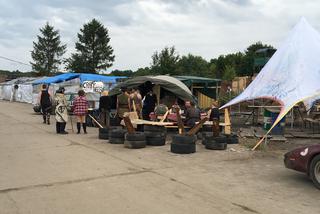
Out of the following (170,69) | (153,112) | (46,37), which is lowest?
(153,112)

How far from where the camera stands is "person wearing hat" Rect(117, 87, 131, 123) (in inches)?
634

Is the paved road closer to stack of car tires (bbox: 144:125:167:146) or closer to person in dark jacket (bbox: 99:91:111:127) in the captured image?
stack of car tires (bbox: 144:125:167:146)

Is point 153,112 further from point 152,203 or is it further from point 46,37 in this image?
point 46,37

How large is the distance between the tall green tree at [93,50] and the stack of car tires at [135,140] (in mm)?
65850

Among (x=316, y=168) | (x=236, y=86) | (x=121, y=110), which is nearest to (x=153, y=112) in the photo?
(x=121, y=110)

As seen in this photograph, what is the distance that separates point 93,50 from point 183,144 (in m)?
69.1

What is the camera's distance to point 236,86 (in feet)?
129

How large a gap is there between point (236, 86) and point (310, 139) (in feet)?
82.3

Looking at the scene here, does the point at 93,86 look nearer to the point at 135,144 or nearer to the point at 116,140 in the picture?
the point at 116,140

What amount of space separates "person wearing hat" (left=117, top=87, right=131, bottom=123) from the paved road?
428 centimetres

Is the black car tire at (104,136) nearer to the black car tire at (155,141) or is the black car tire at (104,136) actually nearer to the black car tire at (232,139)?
the black car tire at (155,141)

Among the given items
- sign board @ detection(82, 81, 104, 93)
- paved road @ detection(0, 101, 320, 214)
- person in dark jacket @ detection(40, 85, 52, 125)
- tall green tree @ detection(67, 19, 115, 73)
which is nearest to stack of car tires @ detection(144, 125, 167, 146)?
paved road @ detection(0, 101, 320, 214)

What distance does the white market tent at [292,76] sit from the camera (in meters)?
11.8

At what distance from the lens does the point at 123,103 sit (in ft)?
53.4
